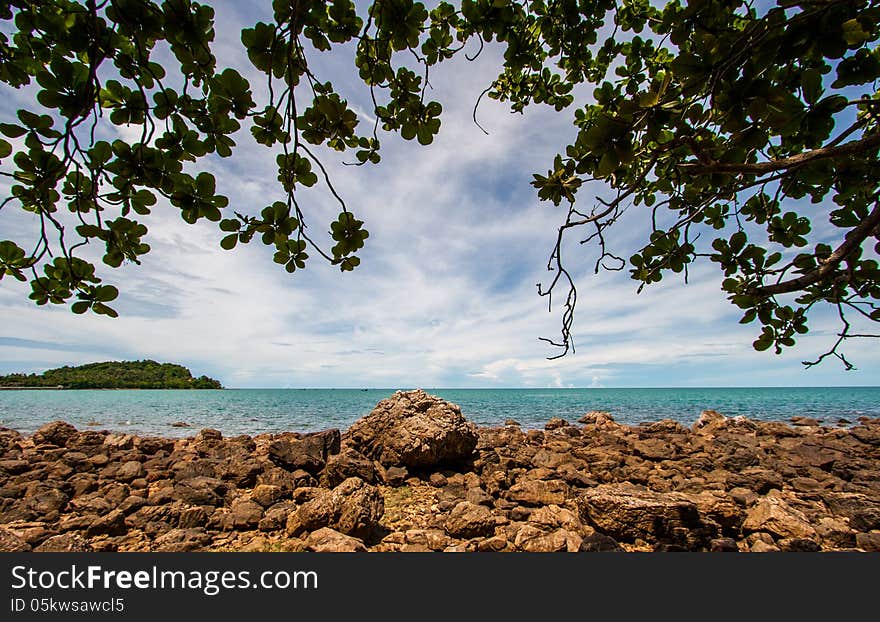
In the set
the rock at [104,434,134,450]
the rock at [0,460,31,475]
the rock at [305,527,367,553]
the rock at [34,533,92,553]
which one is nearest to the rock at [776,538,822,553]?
the rock at [305,527,367,553]

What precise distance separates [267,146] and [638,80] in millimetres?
3117

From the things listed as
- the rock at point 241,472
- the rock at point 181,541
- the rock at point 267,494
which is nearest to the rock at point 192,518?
the rock at point 181,541

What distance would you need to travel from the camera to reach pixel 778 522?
4750 mm

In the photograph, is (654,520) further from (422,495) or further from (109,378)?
(109,378)

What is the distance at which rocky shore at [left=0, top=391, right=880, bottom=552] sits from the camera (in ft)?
14.9

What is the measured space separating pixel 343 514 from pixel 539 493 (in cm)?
315

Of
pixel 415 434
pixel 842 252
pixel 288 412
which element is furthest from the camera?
pixel 288 412

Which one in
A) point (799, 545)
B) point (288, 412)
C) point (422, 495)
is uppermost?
point (422, 495)

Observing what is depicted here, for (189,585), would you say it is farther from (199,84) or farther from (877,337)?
(877,337)

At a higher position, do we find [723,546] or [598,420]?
[723,546]

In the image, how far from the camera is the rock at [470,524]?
4.73 metres

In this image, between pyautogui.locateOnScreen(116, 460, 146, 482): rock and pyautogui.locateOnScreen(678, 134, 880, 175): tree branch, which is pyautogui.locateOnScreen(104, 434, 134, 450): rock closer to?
pyautogui.locateOnScreen(116, 460, 146, 482): rock

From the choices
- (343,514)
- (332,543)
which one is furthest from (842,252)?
(343,514)

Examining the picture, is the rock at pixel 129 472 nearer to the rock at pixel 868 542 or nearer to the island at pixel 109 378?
the rock at pixel 868 542
